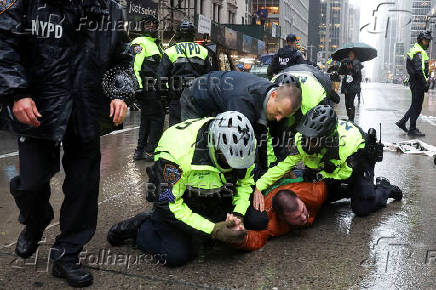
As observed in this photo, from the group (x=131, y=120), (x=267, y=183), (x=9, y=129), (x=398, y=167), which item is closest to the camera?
(x=9, y=129)

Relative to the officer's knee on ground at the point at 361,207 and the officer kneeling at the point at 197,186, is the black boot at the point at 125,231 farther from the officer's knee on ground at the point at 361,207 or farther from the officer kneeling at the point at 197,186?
the officer's knee on ground at the point at 361,207

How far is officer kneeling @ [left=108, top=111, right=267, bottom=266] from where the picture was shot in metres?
2.94

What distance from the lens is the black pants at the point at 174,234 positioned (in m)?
3.22

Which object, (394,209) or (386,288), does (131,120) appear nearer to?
(394,209)

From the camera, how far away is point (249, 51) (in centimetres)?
3978

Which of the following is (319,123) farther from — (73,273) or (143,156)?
(143,156)

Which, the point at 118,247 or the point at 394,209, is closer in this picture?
the point at 118,247

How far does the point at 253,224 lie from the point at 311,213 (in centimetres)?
92

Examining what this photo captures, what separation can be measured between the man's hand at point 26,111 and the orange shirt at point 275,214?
5.67ft

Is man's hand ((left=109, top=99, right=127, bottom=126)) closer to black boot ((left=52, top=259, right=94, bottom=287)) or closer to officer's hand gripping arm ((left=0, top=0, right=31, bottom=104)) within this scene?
officer's hand gripping arm ((left=0, top=0, right=31, bottom=104))

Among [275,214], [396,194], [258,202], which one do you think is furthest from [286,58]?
[258,202]

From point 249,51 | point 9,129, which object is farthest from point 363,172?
point 249,51

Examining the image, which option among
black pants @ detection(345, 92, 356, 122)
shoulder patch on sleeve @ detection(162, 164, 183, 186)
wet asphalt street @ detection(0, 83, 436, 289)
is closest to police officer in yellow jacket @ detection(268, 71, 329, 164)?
wet asphalt street @ detection(0, 83, 436, 289)

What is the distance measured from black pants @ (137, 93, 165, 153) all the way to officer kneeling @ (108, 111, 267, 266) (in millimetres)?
3689
